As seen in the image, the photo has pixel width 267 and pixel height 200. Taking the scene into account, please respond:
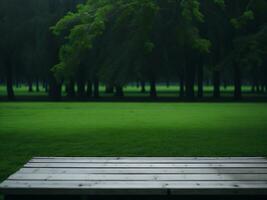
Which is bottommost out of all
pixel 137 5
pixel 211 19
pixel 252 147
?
pixel 252 147

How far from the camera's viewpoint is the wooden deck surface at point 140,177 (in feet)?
14.5

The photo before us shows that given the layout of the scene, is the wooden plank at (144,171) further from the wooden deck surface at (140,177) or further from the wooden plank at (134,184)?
the wooden plank at (134,184)

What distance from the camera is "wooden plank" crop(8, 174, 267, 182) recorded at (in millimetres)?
4836

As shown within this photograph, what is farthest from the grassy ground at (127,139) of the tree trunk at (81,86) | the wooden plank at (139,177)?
the tree trunk at (81,86)

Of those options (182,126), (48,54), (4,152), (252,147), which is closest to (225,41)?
(48,54)

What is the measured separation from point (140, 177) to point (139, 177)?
1 centimetres

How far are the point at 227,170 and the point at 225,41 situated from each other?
34.6 m

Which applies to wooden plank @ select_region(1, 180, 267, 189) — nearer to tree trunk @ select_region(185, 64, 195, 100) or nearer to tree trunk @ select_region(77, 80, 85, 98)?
tree trunk @ select_region(185, 64, 195, 100)

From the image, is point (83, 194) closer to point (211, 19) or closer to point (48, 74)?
point (211, 19)

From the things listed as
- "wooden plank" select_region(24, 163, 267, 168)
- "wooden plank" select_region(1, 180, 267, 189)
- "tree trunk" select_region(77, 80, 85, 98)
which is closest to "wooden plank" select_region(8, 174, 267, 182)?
"wooden plank" select_region(1, 180, 267, 189)

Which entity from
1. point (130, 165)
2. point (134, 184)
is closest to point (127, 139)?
point (130, 165)

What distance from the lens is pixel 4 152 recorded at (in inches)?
425

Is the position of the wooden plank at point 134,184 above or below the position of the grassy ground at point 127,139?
above

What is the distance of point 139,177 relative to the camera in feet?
16.2
